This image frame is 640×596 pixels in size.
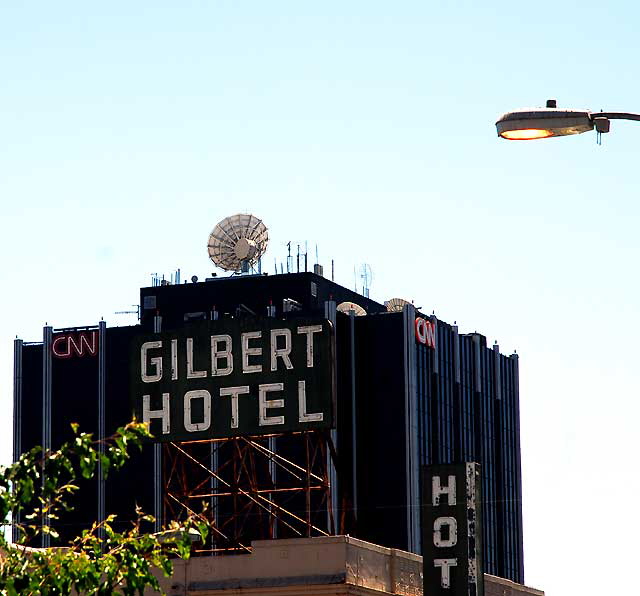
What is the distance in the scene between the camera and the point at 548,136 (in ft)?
67.3

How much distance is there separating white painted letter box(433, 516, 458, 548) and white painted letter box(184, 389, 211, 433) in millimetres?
10223

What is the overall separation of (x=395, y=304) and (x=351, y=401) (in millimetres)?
12918

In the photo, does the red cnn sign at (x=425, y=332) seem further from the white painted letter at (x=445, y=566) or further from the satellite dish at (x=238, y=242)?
the white painted letter at (x=445, y=566)

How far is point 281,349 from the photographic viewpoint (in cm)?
6212

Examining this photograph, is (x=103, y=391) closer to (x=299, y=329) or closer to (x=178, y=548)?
(x=299, y=329)

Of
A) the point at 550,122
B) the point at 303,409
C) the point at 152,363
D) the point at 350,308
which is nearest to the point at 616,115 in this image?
the point at 550,122

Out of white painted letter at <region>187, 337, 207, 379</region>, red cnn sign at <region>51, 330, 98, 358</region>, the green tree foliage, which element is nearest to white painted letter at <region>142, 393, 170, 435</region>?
white painted letter at <region>187, 337, 207, 379</region>

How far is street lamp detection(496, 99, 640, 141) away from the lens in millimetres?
20375

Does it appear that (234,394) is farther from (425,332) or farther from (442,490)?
(425,332)

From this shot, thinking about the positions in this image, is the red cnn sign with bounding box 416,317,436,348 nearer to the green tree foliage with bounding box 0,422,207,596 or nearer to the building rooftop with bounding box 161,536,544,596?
the building rooftop with bounding box 161,536,544,596

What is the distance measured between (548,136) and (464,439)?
121m

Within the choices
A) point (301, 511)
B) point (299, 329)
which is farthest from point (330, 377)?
point (301, 511)

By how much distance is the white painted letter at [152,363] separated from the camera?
208 feet

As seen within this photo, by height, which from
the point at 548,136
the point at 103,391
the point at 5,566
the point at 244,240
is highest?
the point at 244,240
